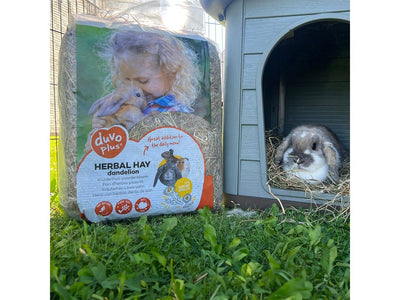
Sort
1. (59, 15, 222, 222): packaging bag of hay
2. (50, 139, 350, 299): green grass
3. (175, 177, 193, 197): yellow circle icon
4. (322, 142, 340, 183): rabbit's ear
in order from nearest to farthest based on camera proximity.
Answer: (50, 139, 350, 299): green grass → (59, 15, 222, 222): packaging bag of hay → (175, 177, 193, 197): yellow circle icon → (322, 142, 340, 183): rabbit's ear

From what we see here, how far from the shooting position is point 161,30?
208 cm

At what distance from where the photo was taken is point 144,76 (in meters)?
1.97

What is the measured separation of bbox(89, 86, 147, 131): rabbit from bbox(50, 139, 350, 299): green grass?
606 millimetres

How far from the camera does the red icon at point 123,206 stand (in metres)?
1.91

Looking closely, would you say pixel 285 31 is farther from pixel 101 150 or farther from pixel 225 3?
pixel 101 150

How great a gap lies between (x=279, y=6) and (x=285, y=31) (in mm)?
179

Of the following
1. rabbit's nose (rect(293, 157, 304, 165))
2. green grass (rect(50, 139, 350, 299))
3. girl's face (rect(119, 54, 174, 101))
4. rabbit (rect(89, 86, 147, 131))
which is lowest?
green grass (rect(50, 139, 350, 299))

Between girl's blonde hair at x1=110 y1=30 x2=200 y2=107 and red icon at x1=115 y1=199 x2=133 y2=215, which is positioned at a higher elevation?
girl's blonde hair at x1=110 y1=30 x2=200 y2=107

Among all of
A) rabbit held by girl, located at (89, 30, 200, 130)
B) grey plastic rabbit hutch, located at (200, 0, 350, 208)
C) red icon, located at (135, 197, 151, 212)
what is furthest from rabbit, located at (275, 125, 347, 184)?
red icon, located at (135, 197, 151, 212)

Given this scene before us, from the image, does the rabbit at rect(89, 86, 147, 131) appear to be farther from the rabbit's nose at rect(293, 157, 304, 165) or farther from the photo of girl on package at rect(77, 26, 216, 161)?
the rabbit's nose at rect(293, 157, 304, 165)

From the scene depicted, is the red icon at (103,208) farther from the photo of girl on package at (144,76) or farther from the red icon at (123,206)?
the photo of girl on package at (144,76)

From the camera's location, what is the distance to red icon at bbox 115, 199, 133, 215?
75.3 inches

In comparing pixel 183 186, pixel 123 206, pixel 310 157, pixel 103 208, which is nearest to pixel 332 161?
pixel 310 157

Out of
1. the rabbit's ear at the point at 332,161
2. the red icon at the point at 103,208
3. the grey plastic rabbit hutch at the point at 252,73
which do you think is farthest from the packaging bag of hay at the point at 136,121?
the rabbit's ear at the point at 332,161
